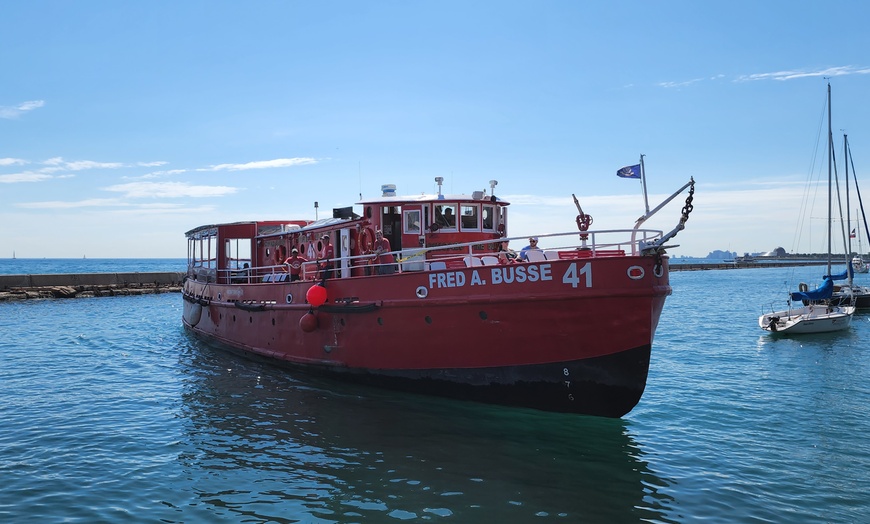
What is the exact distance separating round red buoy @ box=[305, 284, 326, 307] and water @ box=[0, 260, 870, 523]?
2.08m

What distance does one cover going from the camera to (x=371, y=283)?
45.6 feet

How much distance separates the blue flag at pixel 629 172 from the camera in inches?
499

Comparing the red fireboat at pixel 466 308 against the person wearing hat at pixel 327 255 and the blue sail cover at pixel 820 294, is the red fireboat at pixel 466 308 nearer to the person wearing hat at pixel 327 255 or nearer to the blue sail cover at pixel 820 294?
the person wearing hat at pixel 327 255

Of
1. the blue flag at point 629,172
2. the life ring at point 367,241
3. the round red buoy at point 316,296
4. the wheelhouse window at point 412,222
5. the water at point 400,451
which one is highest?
the blue flag at point 629,172

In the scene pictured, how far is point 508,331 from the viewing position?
39.6 ft

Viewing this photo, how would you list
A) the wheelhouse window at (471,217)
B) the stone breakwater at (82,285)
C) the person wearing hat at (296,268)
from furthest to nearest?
the stone breakwater at (82,285) < the person wearing hat at (296,268) < the wheelhouse window at (471,217)

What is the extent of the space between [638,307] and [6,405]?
517 inches

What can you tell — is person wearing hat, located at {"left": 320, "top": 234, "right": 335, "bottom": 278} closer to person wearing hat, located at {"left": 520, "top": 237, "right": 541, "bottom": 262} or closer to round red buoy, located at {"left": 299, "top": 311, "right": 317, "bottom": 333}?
round red buoy, located at {"left": 299, "top": 311, "right": 317, "bottom": 333}

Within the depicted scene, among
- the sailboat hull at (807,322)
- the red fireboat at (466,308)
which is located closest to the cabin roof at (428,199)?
the red fireboat at (466,308)

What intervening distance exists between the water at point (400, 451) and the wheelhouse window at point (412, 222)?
3.81 meters

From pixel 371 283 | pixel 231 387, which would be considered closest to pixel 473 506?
pixel 371 283

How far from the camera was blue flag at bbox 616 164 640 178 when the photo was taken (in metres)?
12.7

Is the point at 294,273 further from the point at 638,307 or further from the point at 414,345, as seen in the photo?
the point at 638,307

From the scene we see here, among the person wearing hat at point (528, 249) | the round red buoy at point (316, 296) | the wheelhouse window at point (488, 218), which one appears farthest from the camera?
the wheelhouse window at point (488, 218)
